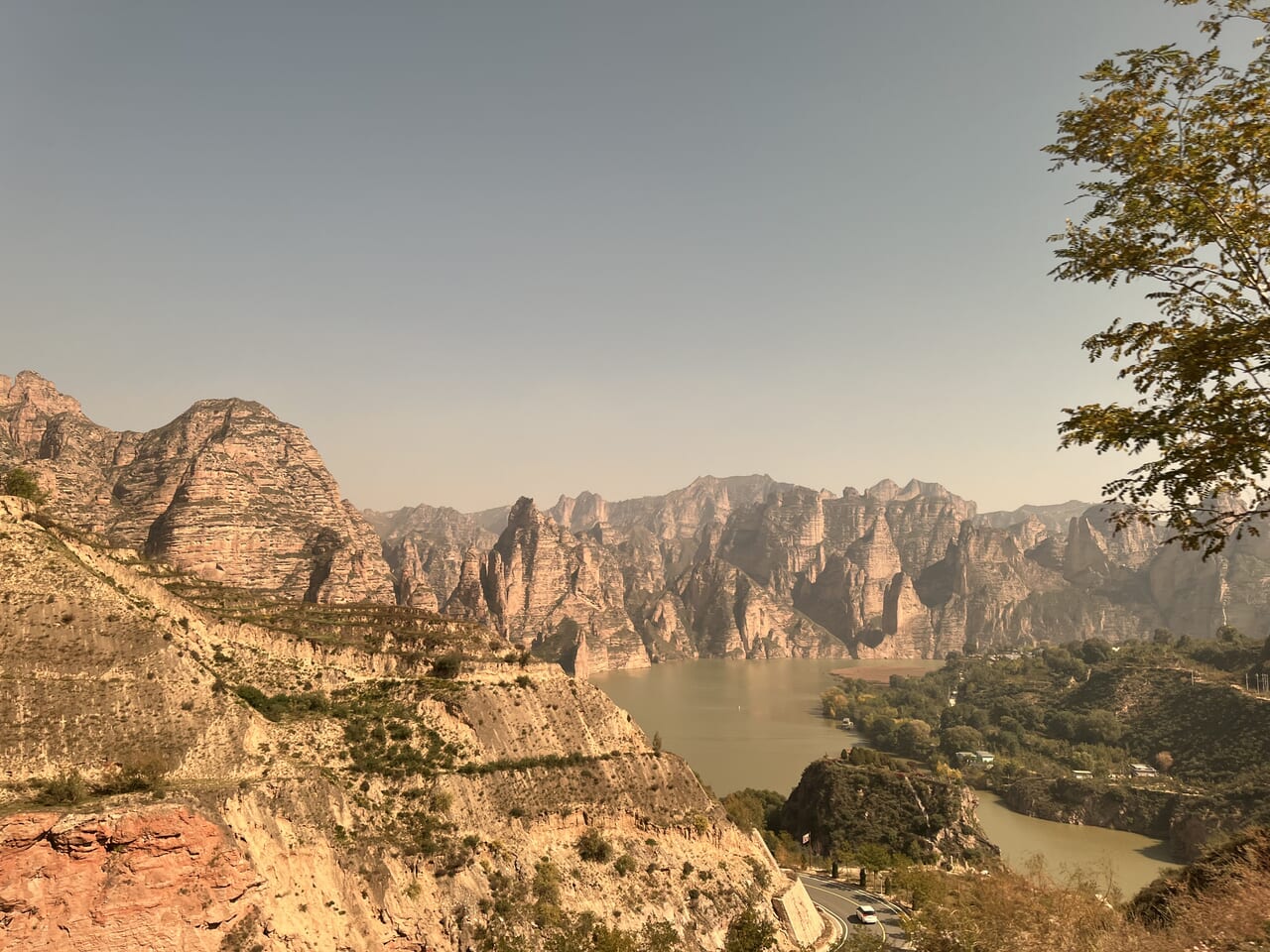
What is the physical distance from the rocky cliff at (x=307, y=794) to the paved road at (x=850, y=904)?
161 inches

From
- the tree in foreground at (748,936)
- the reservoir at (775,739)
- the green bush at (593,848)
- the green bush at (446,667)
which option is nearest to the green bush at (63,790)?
the green bush at (446,667)

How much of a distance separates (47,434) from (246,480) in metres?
32.6

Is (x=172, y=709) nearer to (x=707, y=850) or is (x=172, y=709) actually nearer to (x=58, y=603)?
(x=58, y=603)

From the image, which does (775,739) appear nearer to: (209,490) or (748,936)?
(748,936)

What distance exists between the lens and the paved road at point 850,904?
131 feet

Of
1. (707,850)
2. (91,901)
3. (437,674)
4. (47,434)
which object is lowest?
(707,850)

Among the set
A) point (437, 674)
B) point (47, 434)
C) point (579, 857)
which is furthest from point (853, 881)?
point (47, 434)

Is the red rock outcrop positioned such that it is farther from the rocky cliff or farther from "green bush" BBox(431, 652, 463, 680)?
"green bush" BBox(431, 652, 463, 680)

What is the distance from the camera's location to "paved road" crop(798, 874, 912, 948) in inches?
1577

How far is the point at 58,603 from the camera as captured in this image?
87.3ft

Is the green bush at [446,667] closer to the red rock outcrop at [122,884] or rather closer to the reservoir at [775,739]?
the red rock outcrop at [122,884]

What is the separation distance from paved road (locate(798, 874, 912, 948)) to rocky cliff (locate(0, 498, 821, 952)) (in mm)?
4097

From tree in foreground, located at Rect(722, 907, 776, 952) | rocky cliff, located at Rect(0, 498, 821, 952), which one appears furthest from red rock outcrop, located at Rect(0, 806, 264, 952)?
tree in foreground, located at Rect(722, 907, 776, 952)

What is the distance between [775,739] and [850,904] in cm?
6650
